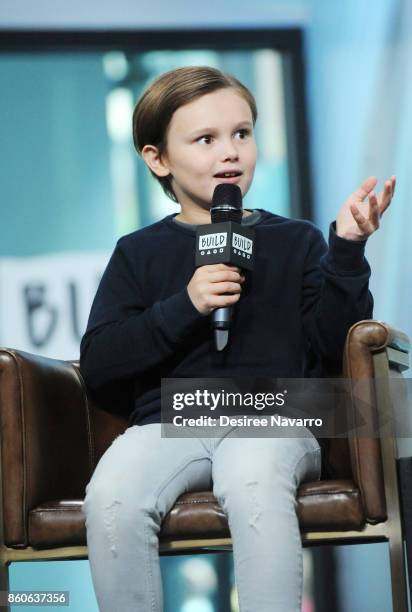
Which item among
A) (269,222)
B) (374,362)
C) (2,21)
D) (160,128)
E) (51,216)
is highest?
(2,21)

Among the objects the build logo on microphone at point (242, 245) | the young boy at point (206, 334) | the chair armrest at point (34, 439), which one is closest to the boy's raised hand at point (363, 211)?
the young boy at point (206, 334)

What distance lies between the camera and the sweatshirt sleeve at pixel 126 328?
159cm

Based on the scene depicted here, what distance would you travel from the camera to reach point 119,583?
1405 mm

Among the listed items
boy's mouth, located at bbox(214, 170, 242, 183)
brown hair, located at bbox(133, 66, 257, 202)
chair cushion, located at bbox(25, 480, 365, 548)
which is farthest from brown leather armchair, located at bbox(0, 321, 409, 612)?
brown hair, located at bbox(133, 66, 257, 202)

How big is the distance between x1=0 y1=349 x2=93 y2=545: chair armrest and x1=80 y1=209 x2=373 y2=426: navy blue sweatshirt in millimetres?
73

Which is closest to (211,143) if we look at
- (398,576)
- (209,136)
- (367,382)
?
(209,136)

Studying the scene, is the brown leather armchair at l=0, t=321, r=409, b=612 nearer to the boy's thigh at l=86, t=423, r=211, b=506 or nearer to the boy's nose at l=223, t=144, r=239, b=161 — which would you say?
the boy's thigh at l=86, t=423, r=211, b=506

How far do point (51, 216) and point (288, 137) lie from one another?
0.87 metres

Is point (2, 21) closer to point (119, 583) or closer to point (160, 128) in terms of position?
point (160, 128)

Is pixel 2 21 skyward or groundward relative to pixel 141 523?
skyward

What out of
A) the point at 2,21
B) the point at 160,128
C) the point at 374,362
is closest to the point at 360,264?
the point at 374,362

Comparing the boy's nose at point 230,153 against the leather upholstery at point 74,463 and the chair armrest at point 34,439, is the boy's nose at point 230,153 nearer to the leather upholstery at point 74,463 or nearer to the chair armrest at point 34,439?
the leather upholstery at point 74,463

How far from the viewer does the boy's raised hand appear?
4.99 feet

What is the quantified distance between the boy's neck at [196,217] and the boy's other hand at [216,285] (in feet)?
0.88
